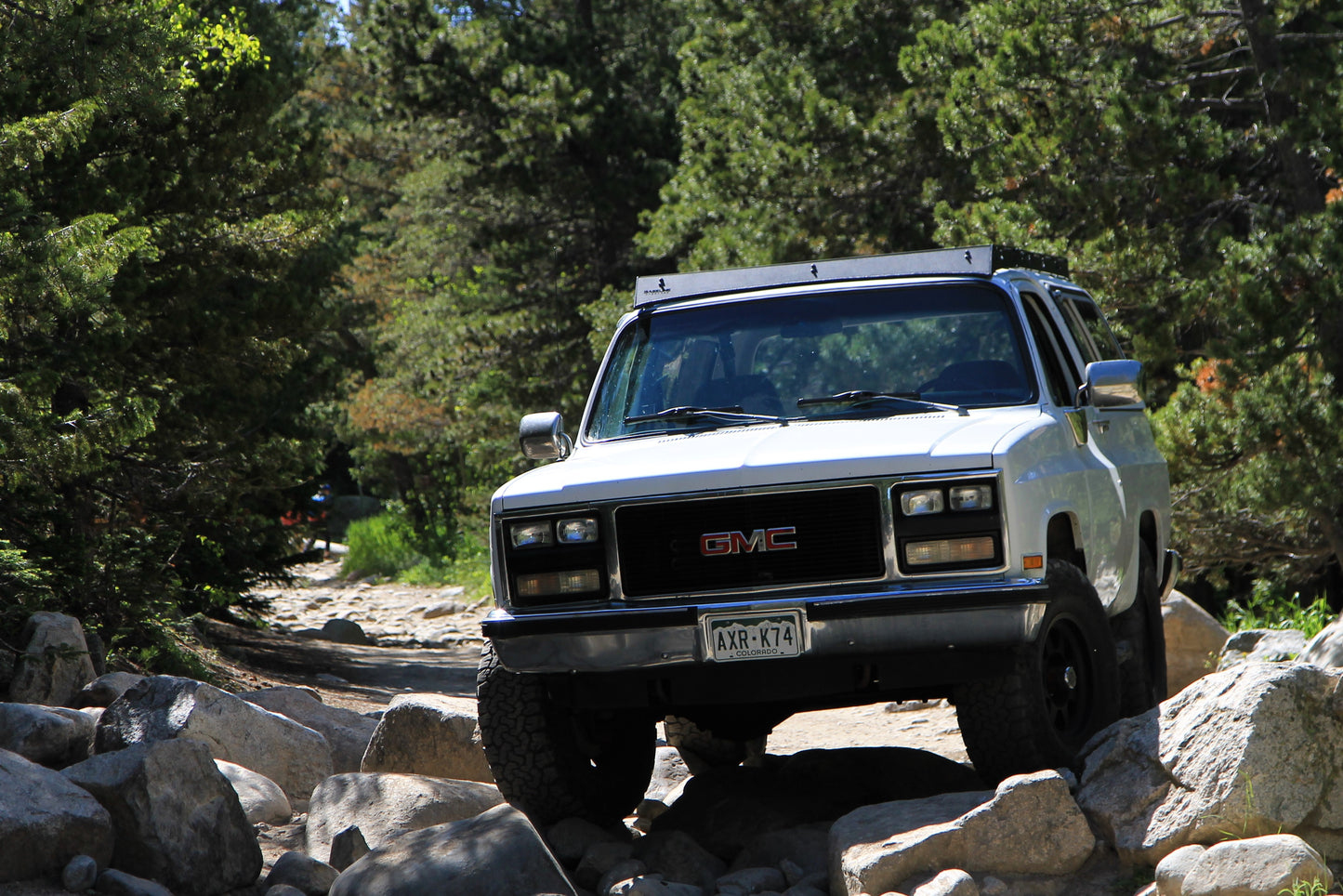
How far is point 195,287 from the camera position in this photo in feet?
38.4

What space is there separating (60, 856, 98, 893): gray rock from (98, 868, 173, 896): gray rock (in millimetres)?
46

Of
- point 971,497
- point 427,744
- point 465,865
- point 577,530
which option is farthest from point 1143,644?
point 465,865

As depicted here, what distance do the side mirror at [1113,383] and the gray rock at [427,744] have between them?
10.8 feet

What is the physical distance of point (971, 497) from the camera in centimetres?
515

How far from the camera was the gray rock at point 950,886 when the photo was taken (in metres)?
4.61

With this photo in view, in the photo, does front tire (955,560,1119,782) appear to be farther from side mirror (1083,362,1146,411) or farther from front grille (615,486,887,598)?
side mirror (1083,362,1146,411)

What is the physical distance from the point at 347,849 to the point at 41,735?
1.81 meters

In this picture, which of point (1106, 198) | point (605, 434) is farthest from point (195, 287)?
point (1106, 198)

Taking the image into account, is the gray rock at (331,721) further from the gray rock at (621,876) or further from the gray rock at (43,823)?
the gray rock at (621,876)

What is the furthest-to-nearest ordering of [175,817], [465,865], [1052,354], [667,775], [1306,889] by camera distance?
[667,775], [1052,354], [175,817], [465,865], [1306,889]

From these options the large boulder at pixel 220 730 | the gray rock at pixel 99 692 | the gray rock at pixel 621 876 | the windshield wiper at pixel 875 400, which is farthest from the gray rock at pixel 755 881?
the gray rock at pixel 99 692

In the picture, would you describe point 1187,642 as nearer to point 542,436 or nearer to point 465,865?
point 542,436

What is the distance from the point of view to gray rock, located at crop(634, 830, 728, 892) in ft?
17.9

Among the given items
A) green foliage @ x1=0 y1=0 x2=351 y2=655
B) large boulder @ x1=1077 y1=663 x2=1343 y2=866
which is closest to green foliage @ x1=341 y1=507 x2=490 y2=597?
green foliage @ x1=0 y1=0 x2=351 y2=655
